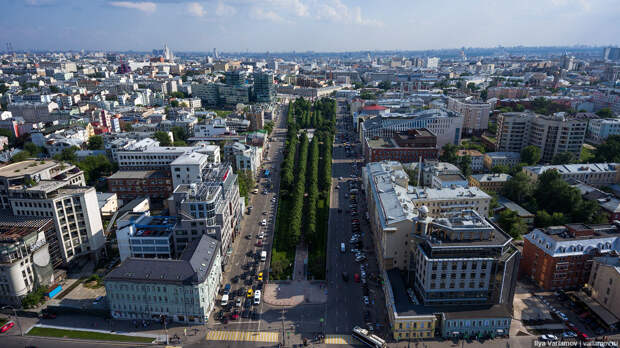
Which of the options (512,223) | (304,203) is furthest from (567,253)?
(304,203)

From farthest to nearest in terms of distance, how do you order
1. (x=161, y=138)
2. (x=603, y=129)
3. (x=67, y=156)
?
1. (x=603, y=129)
2. (x=161, y=138)
3. (x=67, y=156)

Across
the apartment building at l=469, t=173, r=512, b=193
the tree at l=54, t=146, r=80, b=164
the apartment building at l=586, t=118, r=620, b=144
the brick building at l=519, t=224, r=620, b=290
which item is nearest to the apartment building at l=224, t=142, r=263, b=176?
the tree at l=54, t=146, r=80, b=164

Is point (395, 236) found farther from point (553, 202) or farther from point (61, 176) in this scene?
point (61, 176)

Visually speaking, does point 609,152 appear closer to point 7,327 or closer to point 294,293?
point 294,293

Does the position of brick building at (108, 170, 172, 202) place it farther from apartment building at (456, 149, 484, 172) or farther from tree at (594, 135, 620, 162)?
tree at (594, 135, 620, 162)

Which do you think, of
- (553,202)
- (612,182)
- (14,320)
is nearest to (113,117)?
(14,320)
